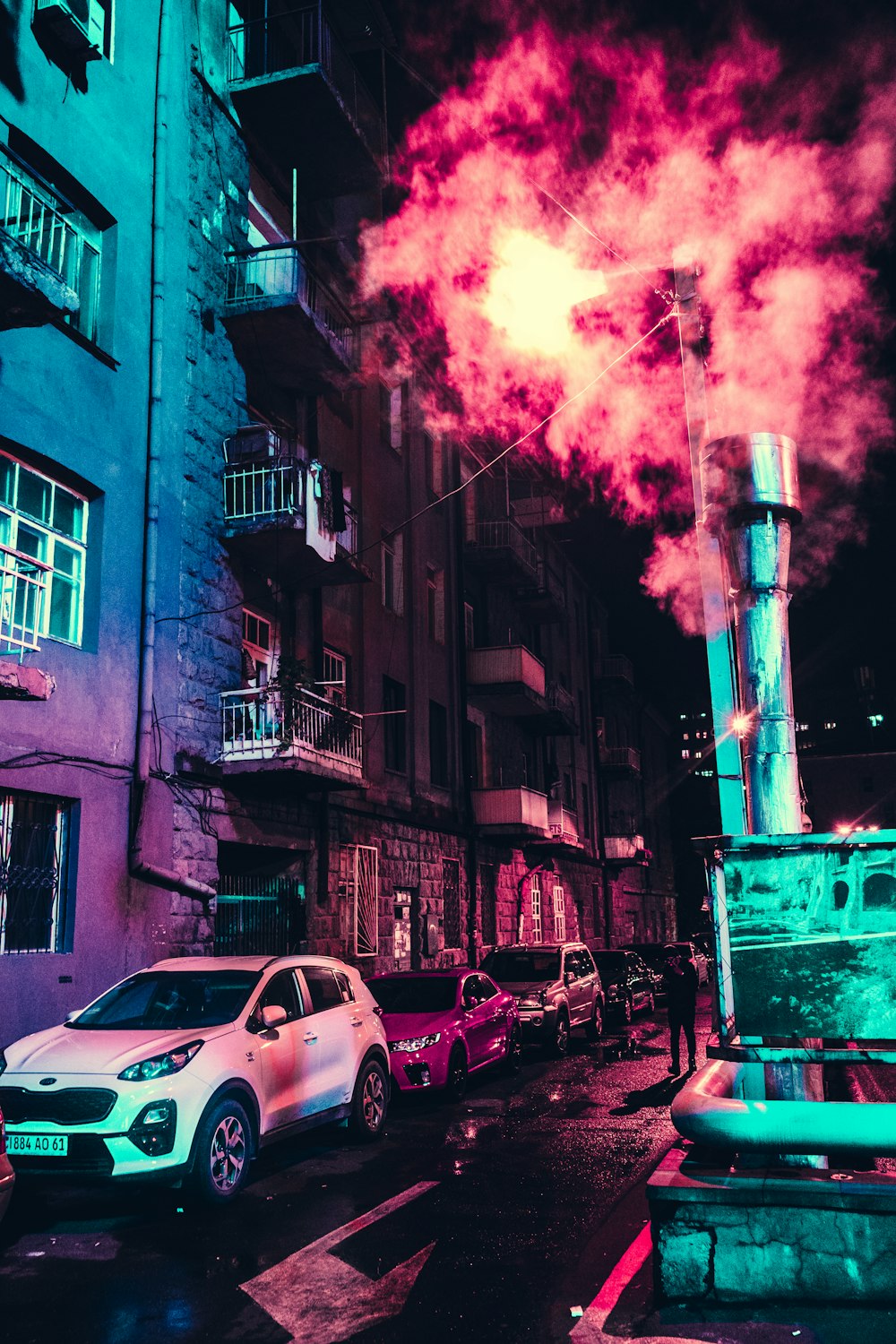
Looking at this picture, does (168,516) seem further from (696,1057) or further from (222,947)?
(696,1057)

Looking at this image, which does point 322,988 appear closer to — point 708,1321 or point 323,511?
point 708,1321

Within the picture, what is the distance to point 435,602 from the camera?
2508 cm

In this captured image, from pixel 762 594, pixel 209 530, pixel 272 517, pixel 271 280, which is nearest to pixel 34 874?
pixel 209 530

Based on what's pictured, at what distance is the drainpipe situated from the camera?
1315 cm

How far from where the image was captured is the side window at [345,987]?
10508 millimetres

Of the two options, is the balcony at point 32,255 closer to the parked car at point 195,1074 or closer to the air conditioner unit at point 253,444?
the air conditioner unit at point 253,444

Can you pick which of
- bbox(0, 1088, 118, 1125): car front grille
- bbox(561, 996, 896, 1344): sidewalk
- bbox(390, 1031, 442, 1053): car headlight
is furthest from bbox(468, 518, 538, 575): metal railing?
bbox(561, 996, 896, 1344): sidewalk

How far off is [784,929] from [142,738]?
972 cm

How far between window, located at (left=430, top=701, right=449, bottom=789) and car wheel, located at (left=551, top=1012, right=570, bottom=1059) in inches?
291

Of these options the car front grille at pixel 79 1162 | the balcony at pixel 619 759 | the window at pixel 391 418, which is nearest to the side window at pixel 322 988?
the car front grille at pixel 79 1162

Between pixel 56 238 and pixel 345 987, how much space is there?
383 inches

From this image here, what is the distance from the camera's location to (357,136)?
60.1 feet

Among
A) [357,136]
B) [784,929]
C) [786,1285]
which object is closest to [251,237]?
[357,136]

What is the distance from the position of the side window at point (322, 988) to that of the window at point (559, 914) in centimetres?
2301
